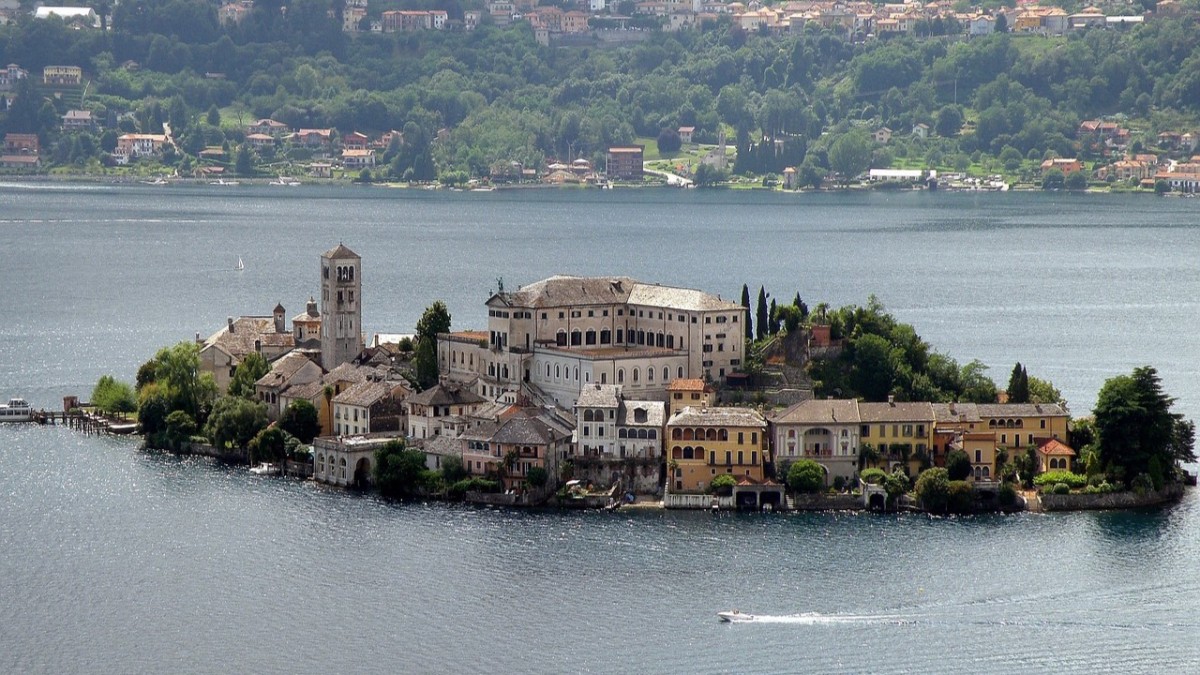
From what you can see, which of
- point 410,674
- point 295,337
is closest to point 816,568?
point 410,674

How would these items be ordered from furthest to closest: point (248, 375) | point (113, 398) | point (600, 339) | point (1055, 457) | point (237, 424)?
point (113, 398) < point (248, 375) < point (600, 339) < point (237, 424) < point (1055, 457)

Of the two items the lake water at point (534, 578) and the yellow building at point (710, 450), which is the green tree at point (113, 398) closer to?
the lake water at point (534, 578)

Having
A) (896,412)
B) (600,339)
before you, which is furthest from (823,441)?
(600,339)

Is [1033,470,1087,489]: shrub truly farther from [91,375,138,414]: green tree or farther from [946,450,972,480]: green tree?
[91,375,138,414]: green tree

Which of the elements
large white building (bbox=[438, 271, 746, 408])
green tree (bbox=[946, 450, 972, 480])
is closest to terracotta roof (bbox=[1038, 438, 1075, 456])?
green tree (bbox=[946, 450, 972, 480])

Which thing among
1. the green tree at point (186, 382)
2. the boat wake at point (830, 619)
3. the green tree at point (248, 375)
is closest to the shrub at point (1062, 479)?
the boat wake at point (830, 619)

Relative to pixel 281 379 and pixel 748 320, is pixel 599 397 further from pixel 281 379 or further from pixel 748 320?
pixel 281 379
